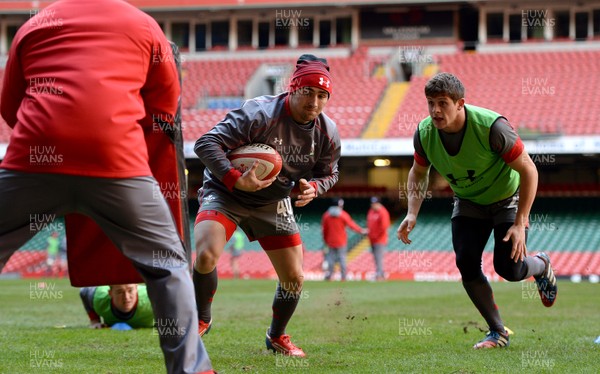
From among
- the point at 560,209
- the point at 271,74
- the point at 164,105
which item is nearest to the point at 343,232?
the point at 560,209

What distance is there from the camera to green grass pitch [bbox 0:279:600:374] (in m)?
5.95

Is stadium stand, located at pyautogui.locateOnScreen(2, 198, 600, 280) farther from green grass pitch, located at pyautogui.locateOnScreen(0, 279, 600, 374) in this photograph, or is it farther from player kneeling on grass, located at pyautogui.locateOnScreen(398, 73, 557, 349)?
player kneeling on grass, located at pyautogui.locateOnScreen(398, 73, 557, 349)

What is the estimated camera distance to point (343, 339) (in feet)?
26.0

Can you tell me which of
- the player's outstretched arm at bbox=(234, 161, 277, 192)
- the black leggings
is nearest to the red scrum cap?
the player's outstretched arm at bbox=(234, 161, 277, 192)

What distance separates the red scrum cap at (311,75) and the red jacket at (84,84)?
214cm

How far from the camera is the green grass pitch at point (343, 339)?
5.95 m

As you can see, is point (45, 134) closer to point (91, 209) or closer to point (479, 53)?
point (91, 209)

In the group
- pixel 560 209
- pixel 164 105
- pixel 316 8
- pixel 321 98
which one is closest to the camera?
pixel 164 105

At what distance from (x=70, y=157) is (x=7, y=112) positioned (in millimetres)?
712

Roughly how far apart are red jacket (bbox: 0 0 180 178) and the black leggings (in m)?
3.59

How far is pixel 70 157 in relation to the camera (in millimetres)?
3844

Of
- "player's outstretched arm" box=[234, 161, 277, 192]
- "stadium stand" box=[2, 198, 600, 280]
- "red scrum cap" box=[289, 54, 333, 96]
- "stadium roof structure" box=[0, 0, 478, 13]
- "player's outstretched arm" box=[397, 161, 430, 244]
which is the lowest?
Answer: "stadium stand" box=[2, 198, 600, 280]

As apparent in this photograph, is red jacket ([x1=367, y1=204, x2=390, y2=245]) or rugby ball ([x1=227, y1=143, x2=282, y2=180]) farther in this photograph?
red jacket ([x1=367, y1=204, x2=390, y2=245])

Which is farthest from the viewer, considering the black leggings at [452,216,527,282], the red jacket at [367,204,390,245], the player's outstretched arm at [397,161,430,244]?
the red jacket at [367,204,390,245]
